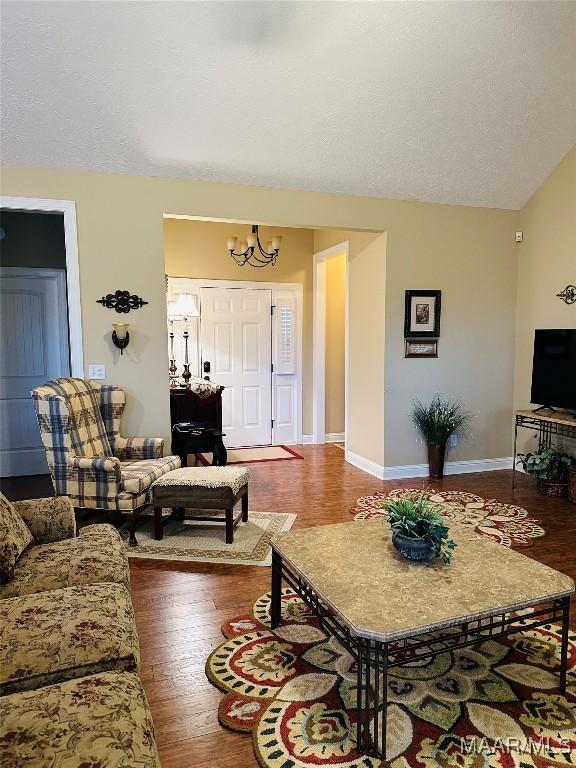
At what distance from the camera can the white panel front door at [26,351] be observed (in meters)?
5.39

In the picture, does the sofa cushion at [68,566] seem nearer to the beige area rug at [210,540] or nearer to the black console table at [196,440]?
the beige area rug at [210,540]

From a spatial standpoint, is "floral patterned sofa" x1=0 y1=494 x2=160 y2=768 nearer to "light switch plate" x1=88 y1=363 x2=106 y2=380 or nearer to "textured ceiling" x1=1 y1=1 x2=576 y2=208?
"light switch plate" x1=88 y1=363 x2=106 y2=380

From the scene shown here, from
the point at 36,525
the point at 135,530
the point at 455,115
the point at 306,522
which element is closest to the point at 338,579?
the point at 36,525

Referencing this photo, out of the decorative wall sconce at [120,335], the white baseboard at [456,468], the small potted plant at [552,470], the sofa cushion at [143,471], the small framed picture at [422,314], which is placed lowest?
the white baseboard at [456,468]

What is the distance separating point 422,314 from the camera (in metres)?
5.33

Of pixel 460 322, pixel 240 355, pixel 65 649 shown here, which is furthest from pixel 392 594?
pixel 240 355

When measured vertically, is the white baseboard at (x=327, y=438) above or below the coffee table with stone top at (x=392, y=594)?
below

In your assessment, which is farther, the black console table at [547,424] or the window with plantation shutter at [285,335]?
the window with plantation shutter at [285,335]

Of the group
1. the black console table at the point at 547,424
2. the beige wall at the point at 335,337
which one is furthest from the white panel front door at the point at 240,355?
the black console table at the point at 547,424

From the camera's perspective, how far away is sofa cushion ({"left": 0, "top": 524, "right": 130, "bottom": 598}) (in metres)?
2.09

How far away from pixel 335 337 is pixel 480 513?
3.45 metres

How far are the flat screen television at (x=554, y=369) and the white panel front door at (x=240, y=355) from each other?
129 inches

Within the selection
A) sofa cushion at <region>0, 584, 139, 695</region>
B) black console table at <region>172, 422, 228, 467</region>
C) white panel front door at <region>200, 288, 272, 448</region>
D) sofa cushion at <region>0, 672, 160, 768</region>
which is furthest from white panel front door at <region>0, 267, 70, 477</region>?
sofa cushion at <region>0, 672, 160, 768</region>

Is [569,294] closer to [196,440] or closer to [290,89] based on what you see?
[290,89]
